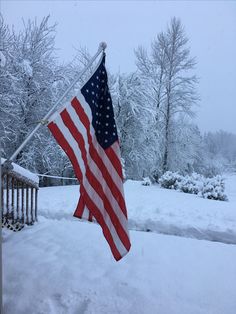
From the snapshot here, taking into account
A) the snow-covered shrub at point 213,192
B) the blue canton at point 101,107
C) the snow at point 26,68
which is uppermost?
the snow at point 26,68

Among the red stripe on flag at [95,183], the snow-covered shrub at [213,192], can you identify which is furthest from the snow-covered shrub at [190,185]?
the red stripe on flag at [95,183]

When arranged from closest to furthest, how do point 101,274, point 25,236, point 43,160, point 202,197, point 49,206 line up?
point 101,274 → point 25,236 → point 49,206 → point 202,197 → point 43,160

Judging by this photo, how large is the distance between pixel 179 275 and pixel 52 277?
5.98 feet

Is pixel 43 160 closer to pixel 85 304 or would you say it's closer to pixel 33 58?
pixel 33 58

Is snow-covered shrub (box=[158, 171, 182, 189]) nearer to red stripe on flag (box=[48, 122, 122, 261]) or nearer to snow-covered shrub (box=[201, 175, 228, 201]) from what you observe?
snow-covered shrub (box=[201, 175, 228, 201])

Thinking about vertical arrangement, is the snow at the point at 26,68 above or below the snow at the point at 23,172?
above

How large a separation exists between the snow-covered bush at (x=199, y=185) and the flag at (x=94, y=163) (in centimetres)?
842

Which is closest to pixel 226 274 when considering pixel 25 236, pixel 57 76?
pixel 25 236

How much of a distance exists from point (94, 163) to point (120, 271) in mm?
2077

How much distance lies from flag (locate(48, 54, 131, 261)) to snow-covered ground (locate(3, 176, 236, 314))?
38.8 inches

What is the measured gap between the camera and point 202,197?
11.1 meters

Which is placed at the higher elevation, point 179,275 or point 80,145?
point 80,145

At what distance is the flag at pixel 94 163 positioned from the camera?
125 inches

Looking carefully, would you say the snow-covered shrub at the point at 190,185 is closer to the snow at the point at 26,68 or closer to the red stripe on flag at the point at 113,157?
the snow at the point at 26,68
